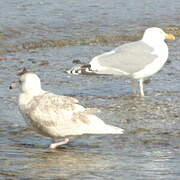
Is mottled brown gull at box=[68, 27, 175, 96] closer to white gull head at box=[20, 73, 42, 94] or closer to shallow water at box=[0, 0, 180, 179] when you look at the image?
shallow water at box=[0, 0, 180, 179]

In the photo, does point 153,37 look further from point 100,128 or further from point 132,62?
point 100,128

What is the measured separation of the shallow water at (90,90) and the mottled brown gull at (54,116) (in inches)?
5.9

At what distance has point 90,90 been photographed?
9.48 meters

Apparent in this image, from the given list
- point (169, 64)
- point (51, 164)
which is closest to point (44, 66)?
point (169, 64)

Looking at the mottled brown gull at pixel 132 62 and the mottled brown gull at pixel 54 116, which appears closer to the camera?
the mottled brown gull at pixel 54 116

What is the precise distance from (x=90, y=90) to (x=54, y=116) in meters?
2.79

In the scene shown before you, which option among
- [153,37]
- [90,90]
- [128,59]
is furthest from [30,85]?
[153,37]

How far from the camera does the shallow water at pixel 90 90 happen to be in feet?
19.5

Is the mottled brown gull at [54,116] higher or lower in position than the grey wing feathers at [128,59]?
lower

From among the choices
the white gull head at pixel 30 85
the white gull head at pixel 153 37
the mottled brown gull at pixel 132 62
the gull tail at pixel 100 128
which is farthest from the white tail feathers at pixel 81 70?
the gull tail at pixel 100 128

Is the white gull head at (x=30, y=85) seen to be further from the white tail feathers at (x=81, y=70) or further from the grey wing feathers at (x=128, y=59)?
the grey wing feathers at (x=128, y=59)

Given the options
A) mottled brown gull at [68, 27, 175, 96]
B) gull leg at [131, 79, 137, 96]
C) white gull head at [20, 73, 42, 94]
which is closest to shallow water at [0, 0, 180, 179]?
gull leg at [131, 79, 137, 96]

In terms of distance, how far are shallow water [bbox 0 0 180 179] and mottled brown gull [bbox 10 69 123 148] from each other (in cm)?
15

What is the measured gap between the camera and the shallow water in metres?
5.93
